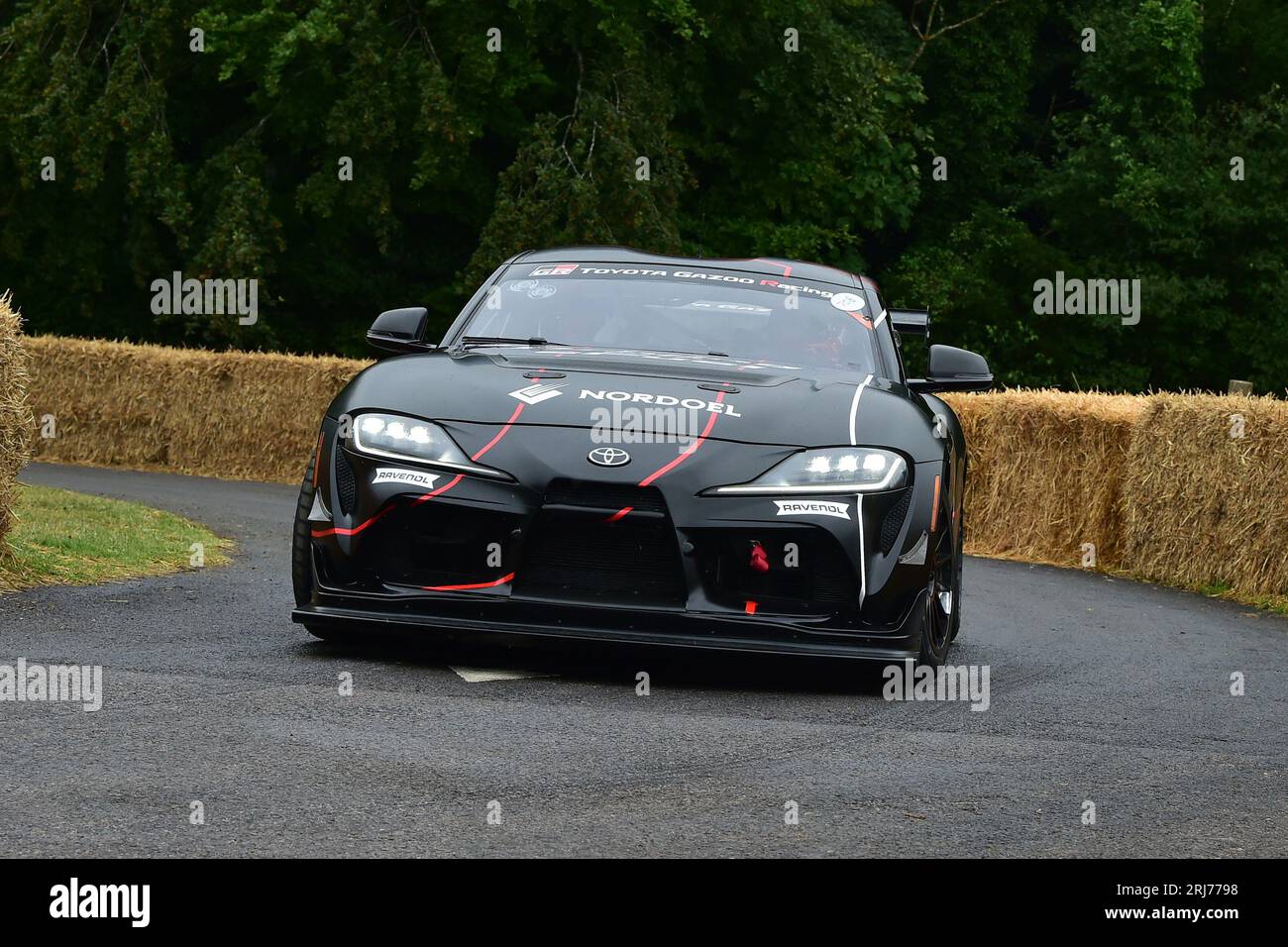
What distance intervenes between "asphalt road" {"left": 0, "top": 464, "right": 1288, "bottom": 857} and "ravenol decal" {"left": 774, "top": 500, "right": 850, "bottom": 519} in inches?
26.5

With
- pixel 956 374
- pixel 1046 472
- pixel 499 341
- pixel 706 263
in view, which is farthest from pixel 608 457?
pixel 1046 472

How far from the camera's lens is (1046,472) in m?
17.3

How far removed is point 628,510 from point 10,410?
4.00 meters

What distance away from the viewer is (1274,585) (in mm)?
13109

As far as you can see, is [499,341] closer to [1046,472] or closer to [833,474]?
[833,474]

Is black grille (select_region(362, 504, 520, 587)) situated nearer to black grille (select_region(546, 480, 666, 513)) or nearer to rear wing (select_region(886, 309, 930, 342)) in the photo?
black grille (select_region(546, 480, 666, 513))

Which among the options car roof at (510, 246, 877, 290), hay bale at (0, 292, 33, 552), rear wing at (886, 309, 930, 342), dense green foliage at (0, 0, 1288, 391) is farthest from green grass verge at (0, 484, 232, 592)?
dense green foliage at (0, 0, 1288, 391)

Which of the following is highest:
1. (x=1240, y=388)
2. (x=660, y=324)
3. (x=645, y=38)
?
(x=645, y=38)

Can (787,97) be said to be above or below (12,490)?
above

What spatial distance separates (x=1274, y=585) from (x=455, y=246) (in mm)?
23329

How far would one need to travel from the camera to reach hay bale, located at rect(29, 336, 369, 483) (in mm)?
24922

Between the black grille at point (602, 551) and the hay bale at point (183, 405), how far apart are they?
18.2 metres
